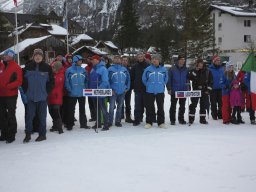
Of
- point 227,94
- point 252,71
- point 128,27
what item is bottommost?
point 227,94

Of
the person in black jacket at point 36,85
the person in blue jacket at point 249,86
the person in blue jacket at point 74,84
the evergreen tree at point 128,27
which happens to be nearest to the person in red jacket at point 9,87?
the person in black jacket at point 36,85

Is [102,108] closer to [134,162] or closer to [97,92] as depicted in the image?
[97,92]

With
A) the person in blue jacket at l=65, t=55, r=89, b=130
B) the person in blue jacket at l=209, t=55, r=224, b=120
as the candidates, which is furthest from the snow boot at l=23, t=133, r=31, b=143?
the person in blue jacket at l=209, t=55, r=224, b=120

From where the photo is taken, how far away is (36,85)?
7820mm

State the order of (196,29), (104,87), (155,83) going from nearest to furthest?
1. (104,87)
2. (155,83)
3. (196,29)

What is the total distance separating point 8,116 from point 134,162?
11.3 feet

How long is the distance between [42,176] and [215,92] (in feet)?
21.7

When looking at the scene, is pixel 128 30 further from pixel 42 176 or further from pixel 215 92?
pixel 42 176

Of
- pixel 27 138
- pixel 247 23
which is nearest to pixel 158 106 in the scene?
pixel 27 138

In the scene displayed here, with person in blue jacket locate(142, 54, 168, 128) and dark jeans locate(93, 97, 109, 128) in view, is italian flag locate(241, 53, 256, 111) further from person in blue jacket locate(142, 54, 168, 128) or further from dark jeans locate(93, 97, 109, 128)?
dark jeans locate(93, 97, 109, 128)

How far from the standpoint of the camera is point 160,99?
30.7 feet

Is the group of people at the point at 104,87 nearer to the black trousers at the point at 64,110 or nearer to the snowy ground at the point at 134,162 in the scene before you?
the black trousers at the point at 64,110

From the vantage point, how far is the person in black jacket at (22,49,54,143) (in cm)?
779

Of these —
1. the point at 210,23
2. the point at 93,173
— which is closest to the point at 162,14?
the point at 210,23
